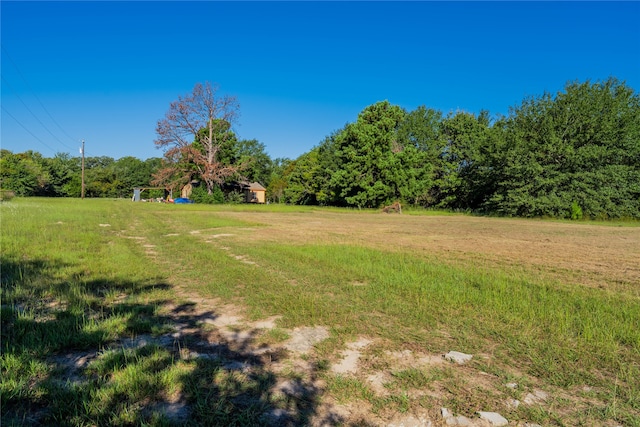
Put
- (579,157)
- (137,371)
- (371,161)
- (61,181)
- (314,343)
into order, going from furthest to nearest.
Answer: (61,181)
(371,161)
(579,157)
(314,343)
(137,371)

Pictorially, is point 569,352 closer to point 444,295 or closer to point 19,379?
point 444,295

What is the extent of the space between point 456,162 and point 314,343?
1934 inches

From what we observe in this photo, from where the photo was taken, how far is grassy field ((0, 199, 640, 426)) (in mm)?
2314

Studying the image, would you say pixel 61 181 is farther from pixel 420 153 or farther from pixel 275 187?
pixel 420 153

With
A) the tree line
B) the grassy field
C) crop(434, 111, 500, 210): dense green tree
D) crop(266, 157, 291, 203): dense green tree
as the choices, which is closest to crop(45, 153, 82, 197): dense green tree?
the tree line

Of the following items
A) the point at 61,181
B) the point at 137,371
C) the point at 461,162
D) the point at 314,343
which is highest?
the point at 461,162

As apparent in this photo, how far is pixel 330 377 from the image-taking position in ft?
9.11

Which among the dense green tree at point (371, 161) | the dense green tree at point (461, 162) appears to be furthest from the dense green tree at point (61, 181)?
the dense green tree at point (461, 162)

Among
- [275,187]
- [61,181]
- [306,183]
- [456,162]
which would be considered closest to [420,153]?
[456,162]

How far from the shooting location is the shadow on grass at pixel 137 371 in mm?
2184

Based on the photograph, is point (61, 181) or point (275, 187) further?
point (275, 187)

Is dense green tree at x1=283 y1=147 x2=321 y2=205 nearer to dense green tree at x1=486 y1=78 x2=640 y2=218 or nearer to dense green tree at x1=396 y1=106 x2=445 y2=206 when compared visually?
dense green tree at x1=396 y1=106 x2=445 y2=206

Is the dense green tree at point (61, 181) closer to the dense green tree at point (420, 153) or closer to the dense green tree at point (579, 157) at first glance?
the dense green tree at point (420, 153)

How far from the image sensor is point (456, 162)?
47906 mm
